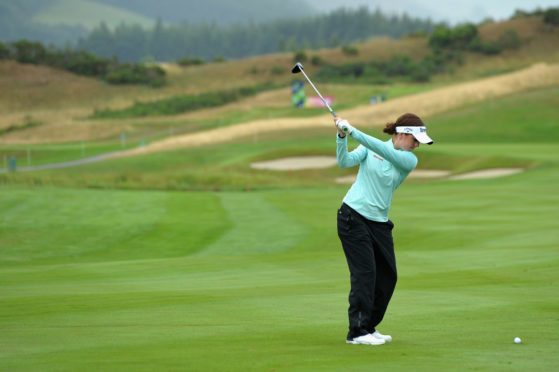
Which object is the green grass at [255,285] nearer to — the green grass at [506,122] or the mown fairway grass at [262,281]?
the mown fairway grass at [262,281]

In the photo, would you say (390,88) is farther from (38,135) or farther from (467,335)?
(467,335)

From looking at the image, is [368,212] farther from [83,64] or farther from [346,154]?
[83,64]

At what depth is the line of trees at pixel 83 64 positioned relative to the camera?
338ft

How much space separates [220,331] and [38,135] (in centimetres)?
6775

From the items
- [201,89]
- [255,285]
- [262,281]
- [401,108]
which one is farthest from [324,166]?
[201,89]

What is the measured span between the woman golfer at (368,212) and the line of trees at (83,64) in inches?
3928

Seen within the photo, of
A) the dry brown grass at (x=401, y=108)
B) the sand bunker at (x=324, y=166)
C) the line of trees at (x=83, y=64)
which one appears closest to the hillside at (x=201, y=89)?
the line of trees at (x=83, y=64)

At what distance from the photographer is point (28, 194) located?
2761cm

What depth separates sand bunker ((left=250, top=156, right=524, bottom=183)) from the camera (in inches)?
1544

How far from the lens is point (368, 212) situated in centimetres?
768

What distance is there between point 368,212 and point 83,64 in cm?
10512

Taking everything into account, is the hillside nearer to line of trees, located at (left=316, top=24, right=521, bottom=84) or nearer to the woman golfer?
line of trees, located at (left=316, top=24, right=521, bottom=84)

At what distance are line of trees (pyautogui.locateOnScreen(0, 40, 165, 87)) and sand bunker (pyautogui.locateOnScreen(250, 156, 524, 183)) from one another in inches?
2527

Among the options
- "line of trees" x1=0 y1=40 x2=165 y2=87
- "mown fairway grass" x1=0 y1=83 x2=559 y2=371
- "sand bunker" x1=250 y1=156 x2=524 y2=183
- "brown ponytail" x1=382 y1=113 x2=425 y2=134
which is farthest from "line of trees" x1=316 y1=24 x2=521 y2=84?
"brown ponytail" x1=382 y1=113 x2=425 y2=134
